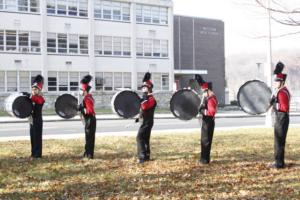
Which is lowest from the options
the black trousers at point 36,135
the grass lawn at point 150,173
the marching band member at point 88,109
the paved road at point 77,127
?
the grass lawn at point 150,173

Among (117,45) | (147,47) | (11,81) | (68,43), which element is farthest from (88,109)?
(147,47)

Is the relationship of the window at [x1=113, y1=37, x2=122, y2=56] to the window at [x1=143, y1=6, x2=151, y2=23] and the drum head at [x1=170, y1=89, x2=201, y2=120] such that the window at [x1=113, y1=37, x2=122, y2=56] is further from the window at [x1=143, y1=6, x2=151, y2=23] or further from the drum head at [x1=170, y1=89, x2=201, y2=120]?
the drum head at [x1=170, y1=89, x2=201, y2=120]

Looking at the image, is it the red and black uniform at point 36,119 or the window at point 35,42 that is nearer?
the red and black uniform at point 36,119

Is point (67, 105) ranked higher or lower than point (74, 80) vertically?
lower

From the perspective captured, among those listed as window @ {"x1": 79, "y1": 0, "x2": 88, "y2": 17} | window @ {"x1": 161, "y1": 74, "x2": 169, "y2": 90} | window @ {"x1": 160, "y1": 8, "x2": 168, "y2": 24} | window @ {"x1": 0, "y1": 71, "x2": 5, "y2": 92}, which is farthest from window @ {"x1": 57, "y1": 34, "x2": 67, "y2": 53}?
window @ {"x1": 161, "y1": 74, "x2": 169, "y2": 90}

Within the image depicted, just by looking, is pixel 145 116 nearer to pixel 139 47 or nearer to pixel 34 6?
pixel 34 6

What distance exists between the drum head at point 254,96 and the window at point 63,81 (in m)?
32.5

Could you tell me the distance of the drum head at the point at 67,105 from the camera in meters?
13.8

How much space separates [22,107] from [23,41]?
1200 inches

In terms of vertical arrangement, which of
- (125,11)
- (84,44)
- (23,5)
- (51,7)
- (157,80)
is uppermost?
(125,11)

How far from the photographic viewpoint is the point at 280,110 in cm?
1066

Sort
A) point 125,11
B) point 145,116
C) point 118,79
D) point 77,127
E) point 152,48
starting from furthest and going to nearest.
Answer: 1. point 152,48
2. point 125,11
3. point 118,79
4. point 77,127
5. point 145,116

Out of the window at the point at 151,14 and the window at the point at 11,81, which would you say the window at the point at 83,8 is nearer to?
the window at the point at 151,14

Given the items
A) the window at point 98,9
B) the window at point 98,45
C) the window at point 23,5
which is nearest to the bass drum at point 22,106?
the window at point 23,5
